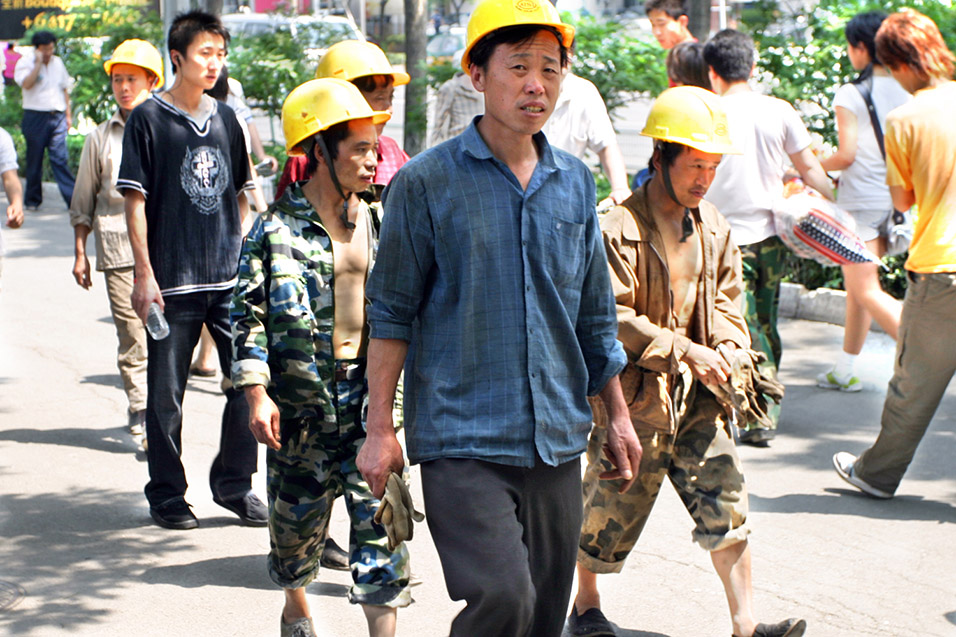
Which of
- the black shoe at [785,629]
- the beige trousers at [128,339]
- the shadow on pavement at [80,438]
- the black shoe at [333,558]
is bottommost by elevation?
the shadow on pavement at [80,438]

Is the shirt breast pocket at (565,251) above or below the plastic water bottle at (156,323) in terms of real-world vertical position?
above

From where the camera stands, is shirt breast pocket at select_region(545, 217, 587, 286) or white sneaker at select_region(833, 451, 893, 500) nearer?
shirt breast pocket at select_region(545, 217, 587, 286)

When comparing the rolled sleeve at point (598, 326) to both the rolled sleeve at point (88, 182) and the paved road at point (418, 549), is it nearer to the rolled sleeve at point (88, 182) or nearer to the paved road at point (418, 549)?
the paved road at point (418, 549)

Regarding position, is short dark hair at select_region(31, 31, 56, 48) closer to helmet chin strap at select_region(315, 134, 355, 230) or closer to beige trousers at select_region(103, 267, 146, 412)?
beige trousers at select_region(103, 267, 146, 412)

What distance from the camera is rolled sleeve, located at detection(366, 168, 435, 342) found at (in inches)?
120

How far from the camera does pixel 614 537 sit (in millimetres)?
4188

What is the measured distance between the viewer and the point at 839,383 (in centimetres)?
760

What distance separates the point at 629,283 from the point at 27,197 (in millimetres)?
12833

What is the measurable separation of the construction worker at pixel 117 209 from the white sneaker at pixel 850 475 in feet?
11.4

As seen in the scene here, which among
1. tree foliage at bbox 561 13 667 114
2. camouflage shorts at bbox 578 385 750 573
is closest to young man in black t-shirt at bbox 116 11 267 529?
camouflage shorts at bbox 578 385 750 573

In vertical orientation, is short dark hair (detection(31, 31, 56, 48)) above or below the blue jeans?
above

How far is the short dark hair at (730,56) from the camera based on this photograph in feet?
21.8

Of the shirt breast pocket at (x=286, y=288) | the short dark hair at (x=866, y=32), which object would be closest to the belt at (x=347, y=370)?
the shirt breast pocket at (x=286, y=288)

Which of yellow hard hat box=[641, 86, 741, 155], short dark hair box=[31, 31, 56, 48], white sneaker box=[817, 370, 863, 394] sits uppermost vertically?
short dark hair box=[31, 31, 56, 48]
